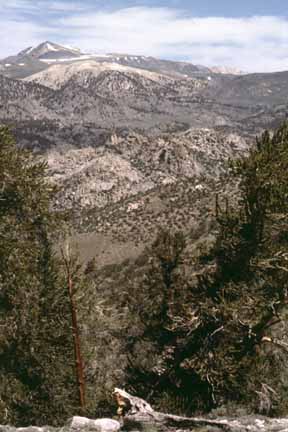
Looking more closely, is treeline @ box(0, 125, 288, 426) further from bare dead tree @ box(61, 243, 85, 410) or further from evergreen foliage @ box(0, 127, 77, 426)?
bare dead tree @ box(61, 243, 85, 410)

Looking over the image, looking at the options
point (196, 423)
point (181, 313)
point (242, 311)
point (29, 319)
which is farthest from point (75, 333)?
point (196, 423)

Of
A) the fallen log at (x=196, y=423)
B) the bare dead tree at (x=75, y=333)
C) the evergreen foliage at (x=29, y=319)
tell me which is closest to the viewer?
the fallen log at (x=196, y=423)

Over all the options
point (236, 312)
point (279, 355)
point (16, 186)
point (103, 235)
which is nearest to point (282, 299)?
point (236, 312)

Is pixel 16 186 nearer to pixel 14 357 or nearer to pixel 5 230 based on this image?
pixel 5 230

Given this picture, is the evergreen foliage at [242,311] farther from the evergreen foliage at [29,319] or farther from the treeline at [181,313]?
the evergreen foliage at [29,319]

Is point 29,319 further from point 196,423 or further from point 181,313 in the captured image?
point 196,423

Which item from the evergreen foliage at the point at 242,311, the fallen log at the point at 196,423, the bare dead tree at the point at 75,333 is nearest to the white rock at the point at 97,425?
the fallen log at the point at 196,423
